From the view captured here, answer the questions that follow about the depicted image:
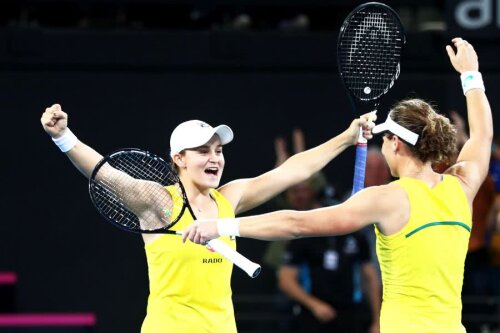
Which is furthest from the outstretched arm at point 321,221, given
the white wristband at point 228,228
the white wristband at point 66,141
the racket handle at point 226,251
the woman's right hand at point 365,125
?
the white wristband at point 66,141

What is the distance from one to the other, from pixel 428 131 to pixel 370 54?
1.39 meters

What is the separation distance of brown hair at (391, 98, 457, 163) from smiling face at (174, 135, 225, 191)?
100cm

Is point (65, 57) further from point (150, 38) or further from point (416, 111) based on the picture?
point (416, 111)

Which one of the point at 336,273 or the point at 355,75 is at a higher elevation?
the point at 355,75

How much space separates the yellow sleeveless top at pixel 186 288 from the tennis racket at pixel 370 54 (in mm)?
1131

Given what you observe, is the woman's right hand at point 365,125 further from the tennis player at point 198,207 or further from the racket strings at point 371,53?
the racket strings at point 371,53

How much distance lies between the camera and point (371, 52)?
20.4ft

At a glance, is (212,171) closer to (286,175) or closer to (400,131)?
(286,175)

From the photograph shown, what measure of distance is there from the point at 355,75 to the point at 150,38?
438 centimetres

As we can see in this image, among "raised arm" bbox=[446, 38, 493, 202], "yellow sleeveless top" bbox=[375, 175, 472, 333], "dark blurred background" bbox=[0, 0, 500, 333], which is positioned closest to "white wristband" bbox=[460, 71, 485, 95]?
"raised arm" bbox=[446, 38, 493, 202]

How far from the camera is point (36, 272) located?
10.6 meters

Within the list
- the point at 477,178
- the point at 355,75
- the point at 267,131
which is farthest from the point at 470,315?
the point at 477,178

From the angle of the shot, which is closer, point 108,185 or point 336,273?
point 108,185

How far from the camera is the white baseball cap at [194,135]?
556cm
